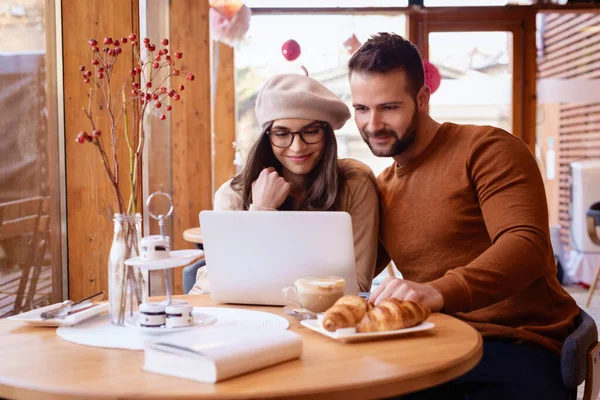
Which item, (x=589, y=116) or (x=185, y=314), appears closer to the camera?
(x=185, y=314)

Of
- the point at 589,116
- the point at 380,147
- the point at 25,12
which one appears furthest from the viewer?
the point at 589,116

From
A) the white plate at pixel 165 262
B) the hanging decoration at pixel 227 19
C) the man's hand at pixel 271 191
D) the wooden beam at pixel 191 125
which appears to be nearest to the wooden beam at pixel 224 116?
the hanging decoration at pixel 227 19

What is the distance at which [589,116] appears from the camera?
7.06 m

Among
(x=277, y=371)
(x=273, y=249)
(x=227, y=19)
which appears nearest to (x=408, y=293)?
(x=273, y=249)

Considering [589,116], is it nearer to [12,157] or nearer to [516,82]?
[516,82]

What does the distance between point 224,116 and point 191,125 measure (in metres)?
1.61

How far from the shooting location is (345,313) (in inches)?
52.9

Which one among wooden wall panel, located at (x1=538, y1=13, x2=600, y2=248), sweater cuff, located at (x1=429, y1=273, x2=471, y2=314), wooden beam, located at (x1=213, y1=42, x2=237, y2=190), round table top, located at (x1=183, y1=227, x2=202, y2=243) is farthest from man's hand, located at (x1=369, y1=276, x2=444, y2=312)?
wooden wall panel, located at (x1=538, y1=13, x2=600, y2=248)

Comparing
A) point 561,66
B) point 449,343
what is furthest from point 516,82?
point 449,343

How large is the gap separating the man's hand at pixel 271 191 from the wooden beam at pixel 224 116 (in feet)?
15.3

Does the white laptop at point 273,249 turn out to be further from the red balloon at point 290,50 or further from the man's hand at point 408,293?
the red balloon at point 290,50

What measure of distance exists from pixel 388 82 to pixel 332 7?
17.9 feet

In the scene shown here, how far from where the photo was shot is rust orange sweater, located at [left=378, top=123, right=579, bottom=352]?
1636mm

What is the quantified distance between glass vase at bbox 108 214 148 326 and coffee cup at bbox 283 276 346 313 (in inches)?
13.1
